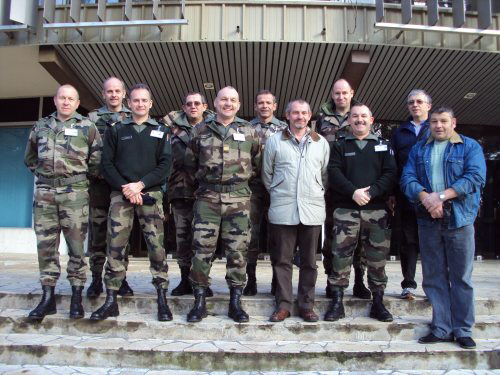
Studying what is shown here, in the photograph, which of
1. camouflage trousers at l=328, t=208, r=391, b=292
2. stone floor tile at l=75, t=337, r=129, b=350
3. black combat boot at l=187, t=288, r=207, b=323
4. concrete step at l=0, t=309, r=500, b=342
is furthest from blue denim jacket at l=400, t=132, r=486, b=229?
stone floor tile at l=75, t=337, r=129, b=350

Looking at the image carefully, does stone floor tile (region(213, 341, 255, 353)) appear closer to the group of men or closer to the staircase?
the staircase

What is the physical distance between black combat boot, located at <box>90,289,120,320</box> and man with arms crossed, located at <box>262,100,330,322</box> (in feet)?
4.42

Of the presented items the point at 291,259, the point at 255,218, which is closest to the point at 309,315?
the point at 291,259

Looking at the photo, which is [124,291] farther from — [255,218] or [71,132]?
[71,132]

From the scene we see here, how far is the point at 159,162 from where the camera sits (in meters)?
3.80

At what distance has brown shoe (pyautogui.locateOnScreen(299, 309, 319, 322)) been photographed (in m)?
3.73

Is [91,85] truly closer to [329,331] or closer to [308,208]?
[308,208]

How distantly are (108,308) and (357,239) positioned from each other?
7.19 feet

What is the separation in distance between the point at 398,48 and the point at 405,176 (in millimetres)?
3751

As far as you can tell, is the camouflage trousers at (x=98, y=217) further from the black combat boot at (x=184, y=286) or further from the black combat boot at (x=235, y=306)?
the black combat boot at (x=235, y=306)

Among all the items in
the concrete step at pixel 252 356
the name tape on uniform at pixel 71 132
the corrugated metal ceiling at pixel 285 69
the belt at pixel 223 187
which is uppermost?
the corrugated metal ceiling at pixel 285 69

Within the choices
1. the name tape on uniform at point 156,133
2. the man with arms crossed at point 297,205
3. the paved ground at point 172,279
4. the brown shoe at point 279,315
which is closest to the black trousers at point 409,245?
the paved ground at point 172,279

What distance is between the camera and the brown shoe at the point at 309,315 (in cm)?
373

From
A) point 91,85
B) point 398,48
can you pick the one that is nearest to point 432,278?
point 398,48
